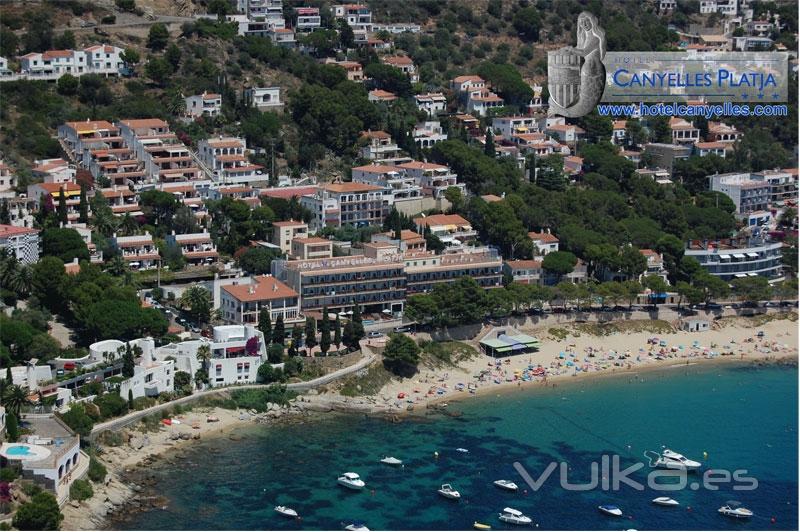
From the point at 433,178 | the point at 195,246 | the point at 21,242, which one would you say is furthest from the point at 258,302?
the point at 433,178

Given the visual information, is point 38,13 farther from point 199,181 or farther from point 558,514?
point 558,514

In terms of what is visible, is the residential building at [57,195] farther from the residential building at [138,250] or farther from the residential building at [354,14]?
the residential building at [354,14]

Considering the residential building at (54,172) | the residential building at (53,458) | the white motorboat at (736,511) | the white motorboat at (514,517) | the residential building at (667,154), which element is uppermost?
the residential building at (54,172)

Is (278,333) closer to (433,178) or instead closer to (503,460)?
(503,460)

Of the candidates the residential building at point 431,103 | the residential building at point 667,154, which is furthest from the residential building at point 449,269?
the residential building at point 431,103

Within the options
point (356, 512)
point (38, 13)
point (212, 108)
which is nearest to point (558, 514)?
point (356, 512)
